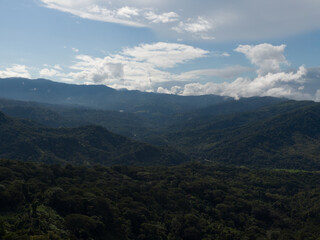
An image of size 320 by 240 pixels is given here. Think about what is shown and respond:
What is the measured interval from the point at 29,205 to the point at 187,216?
52203 millimetres

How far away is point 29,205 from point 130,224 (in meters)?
29.4

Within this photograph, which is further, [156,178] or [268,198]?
[268,198]

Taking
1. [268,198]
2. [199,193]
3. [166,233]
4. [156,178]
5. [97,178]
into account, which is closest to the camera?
[166,233]

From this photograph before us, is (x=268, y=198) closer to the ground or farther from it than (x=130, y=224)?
closer to the ground

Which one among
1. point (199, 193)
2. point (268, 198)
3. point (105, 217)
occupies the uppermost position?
point (105, 217)

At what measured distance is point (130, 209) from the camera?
86.7 meters

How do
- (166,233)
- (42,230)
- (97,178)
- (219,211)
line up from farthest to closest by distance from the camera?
1. (97,178)
2. (219,211)
3. (166,233)
4. (42,230)

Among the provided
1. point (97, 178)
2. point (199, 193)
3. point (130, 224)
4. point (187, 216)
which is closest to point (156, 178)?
point (199, 193)

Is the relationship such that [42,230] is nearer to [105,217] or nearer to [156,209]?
[105,217]

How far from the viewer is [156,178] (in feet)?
484

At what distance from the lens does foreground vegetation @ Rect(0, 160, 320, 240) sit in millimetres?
66312

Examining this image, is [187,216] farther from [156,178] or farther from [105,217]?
[156,178]

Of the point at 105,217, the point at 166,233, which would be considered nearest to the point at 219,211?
the point at 166,233

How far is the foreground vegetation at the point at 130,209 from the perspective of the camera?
66312 millimetres
